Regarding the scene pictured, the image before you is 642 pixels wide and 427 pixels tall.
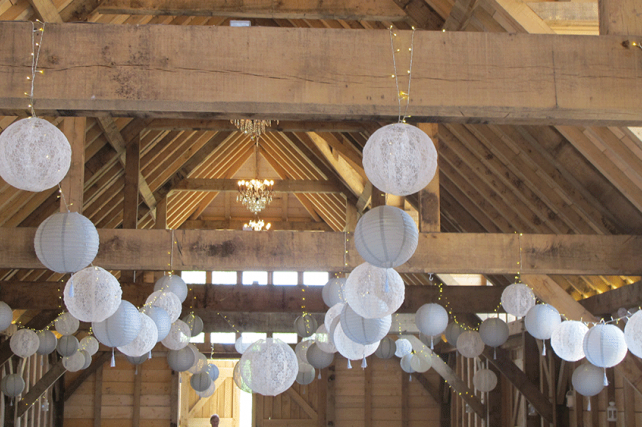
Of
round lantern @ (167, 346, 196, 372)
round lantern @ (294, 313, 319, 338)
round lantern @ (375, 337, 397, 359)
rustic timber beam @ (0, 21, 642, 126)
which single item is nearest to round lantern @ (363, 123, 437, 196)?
rustic timber beam @ (0, 21, 642, 126)

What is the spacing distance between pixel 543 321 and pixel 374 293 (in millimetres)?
2315

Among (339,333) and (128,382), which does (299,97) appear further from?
(128,382)

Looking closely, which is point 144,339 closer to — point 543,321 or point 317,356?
point 317,356

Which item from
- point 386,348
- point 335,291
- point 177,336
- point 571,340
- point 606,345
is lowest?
point 606,345

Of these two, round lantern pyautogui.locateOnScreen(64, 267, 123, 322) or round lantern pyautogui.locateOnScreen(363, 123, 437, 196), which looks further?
round lantern pyautogui.locateOnScreen(64, 267, 123, 322)

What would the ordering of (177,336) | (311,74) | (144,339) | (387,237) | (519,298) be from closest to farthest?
(311,74) < (387,237) < (144,339) < (519,298) < (177,336)

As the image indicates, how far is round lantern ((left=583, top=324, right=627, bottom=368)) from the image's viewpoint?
16.4ft

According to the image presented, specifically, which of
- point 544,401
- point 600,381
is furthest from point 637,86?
point 544,401

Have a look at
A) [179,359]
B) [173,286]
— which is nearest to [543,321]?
[173,286]

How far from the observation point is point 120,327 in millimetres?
5105

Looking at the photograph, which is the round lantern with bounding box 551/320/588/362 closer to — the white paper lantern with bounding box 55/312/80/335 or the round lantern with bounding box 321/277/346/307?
the round lantern with bounding box 321/277/346/307

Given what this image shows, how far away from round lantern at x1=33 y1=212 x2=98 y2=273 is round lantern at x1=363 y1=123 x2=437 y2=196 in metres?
1.95

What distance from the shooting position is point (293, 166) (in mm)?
14438

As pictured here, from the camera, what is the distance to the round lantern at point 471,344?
802 cm
